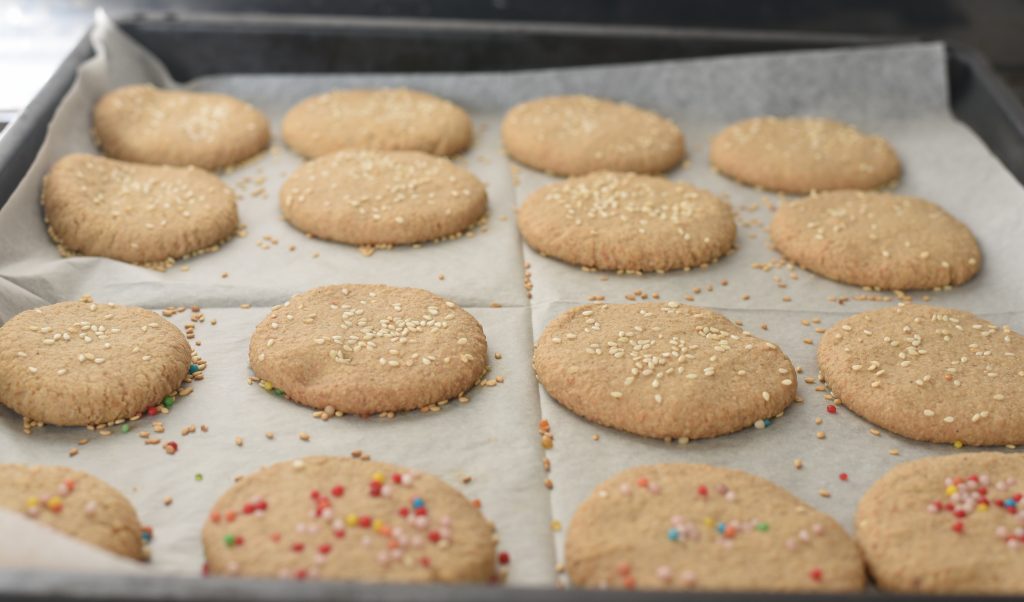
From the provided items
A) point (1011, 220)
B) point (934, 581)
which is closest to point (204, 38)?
point (1011, 220)

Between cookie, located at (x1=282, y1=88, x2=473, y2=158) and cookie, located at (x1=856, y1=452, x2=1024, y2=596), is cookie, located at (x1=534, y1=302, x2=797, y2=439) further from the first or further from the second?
cookie, located at (x1=282, y1=88, x2=473, y2=158)

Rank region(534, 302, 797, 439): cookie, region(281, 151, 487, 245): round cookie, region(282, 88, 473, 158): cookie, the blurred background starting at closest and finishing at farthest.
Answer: region(534, 302, 797, 439): cookie, region(281, 151, 487, 245): round cookie, region(282, 88, 473, 158): cookie, the blurred background

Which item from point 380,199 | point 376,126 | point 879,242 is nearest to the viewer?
point 879,242

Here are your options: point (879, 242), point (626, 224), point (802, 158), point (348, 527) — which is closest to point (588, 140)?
point (626, 224)

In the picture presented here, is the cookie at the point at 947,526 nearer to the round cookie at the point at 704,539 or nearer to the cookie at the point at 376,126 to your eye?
the round cookie at the point at 704,539

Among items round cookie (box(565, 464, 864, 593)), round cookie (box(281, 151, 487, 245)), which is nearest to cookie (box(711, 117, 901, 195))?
round cookie (box(281, 151, 487, 245))

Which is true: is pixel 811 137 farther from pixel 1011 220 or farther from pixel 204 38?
pixel 204 38

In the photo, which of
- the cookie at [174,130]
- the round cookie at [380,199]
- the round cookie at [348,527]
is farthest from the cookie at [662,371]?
the cookie at [174,130]

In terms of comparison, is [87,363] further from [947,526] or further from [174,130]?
[947,526]
